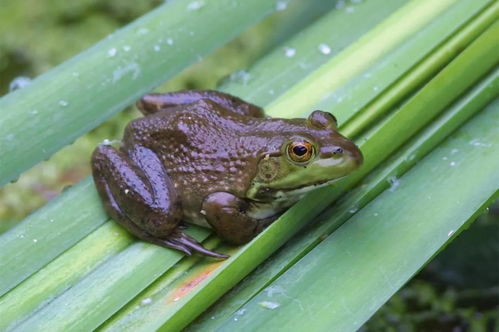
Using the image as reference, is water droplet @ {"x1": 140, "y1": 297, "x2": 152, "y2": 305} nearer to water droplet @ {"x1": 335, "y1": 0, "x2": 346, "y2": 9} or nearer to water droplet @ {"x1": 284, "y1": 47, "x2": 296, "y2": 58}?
water droplet @ {"x1": 284, "y1": 47, "x2": 296, "y2": 58}

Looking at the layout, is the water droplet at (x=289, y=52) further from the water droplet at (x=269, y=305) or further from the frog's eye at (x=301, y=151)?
the water droplet at (x=269, y=305)

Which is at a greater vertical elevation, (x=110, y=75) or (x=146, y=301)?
(x=110, y=75)

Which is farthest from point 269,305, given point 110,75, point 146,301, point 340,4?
point 340,4

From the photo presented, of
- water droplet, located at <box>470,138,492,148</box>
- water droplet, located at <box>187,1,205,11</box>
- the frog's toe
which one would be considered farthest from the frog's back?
water droplet, located at <box>470,138,492,148</box>

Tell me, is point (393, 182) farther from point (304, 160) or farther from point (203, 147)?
point (203, 147)

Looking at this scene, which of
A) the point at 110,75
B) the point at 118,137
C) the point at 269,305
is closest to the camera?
the point at 269,305

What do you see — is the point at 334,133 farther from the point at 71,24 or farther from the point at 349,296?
the point at 71,24

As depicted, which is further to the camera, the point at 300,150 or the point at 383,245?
the point at 300,150

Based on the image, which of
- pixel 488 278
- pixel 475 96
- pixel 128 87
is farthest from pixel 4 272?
pixel 488 278

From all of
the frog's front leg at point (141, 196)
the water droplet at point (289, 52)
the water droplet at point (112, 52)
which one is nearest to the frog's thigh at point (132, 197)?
the frog's front leg at point (141, 196)
